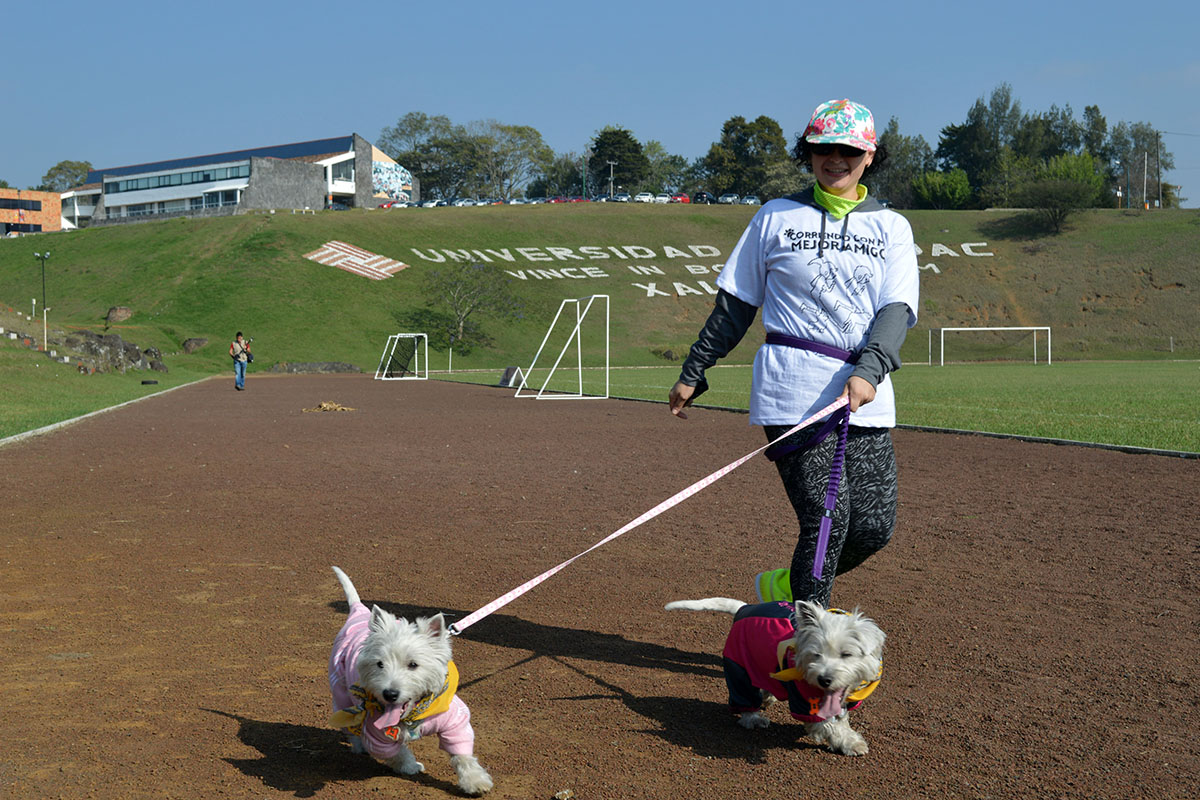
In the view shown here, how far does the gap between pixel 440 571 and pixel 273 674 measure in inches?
A: 76.3

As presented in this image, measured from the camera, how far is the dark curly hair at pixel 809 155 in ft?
12.2

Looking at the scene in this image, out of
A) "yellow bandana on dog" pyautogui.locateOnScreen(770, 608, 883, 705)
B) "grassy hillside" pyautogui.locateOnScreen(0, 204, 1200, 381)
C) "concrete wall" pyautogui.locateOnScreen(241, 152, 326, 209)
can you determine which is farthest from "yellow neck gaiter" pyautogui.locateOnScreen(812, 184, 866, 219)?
"concrete wall" pyautogui.locateOnScreen(241, 152, 326, 209)

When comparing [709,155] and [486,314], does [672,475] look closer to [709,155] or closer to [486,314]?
[486,314]

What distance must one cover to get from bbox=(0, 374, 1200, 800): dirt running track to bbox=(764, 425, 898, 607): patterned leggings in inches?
21.8

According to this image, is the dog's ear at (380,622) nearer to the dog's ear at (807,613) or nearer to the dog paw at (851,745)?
the dog's ear at (807,613)

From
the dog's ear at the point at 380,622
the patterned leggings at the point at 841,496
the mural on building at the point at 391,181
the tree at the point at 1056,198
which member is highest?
the mural on building at the point at 391,181

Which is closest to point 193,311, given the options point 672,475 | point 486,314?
point 486,314

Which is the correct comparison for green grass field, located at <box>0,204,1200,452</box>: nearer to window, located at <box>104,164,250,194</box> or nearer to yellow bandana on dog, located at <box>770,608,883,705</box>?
window, located at <box>104,164,250,194</box>

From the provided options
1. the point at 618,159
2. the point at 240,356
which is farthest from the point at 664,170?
the point at 240,356

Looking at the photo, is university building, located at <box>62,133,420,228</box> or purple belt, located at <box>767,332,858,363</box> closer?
purple belt, located at <box>767,332,858,363</box>

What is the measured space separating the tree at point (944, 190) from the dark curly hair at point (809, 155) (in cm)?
9947

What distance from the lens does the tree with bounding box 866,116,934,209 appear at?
358ft

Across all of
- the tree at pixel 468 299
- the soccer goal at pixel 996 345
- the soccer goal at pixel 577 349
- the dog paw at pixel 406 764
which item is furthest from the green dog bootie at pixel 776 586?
the tree at pixel 468 299

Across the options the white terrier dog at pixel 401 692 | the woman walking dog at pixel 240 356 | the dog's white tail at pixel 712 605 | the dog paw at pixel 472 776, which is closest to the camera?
the white terrier dog at pixel 401 692
